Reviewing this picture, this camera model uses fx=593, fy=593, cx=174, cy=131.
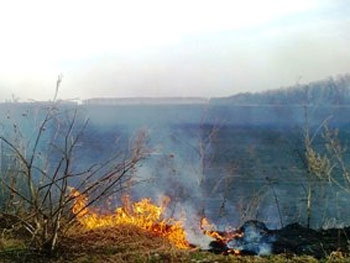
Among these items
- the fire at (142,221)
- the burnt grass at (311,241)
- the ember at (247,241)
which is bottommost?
the ember at (247,241)

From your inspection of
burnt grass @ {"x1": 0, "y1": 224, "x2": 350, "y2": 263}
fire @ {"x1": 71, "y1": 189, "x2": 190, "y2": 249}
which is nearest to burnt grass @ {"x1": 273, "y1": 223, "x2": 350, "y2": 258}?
burnt grass @ {"x1": 0, "y1": 224, "x2": 350, "y2": 263}

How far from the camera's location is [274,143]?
2437 inches

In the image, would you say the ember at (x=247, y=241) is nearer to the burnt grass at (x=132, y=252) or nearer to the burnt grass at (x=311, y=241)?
the burnt grass at (x=311, y=241)

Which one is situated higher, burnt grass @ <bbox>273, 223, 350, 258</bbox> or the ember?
burnt grass @ <bbox>273, 223, 350, 258</bbox>

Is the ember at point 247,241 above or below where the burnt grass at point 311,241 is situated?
below

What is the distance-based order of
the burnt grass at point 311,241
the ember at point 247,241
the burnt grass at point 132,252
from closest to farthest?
1. the burnt grass at point 132,252
2. the burnt grass at point 311,241
3. the ember at point 247,241

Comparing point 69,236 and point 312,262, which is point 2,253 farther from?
point 312,262

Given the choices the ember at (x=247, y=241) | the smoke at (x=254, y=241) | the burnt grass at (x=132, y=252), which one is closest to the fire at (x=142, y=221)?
the ember at (x=247, y=241)

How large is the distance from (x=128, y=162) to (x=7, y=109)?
422 cm

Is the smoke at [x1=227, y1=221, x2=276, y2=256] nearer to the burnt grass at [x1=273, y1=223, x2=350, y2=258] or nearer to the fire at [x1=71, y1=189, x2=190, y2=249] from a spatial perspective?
the burnt grass at [x1=273, y1=223, x2=350, y2=258]

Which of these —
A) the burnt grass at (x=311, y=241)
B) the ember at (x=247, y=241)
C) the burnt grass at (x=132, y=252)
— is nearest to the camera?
the burnt grass at (x=132, y=252)

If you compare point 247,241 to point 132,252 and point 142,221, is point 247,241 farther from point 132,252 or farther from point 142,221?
point 132,252

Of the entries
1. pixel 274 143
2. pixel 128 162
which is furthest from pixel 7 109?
pixel 274 143

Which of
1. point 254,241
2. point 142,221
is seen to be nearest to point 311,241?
point 254,241
